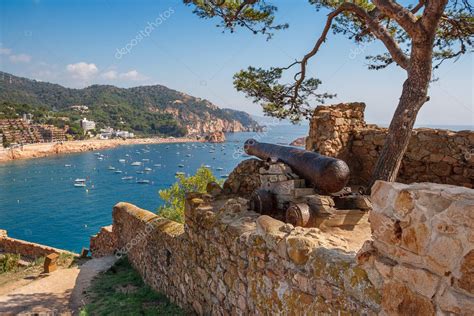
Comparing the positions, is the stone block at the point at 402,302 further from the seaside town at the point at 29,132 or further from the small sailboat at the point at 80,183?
the seaside town at the point at 29,132

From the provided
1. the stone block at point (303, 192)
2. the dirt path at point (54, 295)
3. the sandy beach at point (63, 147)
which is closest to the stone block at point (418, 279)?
the stone block at point (303, 192)

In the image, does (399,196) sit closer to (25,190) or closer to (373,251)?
(373,251)

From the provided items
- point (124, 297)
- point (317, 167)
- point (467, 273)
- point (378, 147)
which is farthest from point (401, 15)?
point (124, 297)

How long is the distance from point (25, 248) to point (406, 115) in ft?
67.6

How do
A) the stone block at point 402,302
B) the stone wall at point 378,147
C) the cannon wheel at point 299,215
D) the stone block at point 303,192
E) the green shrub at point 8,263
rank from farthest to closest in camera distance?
the green shrub at point 8,263
the stone wall at point 378,147
the stone block at point 303,192
the cannon wheel at point 299,215
the stone block at point 402,302

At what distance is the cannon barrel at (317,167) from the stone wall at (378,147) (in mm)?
2296

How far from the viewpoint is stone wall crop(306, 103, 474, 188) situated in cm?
610

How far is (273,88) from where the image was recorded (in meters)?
8.48

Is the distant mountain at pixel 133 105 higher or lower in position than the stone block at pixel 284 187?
higher

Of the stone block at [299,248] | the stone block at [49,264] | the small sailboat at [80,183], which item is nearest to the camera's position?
the stone block at [299,248]

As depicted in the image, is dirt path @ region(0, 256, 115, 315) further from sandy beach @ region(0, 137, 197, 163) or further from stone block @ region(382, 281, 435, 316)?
sandy beach @ region(0, 137, 197, 163)

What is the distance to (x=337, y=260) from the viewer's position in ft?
8.71

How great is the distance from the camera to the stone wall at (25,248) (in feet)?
58.5

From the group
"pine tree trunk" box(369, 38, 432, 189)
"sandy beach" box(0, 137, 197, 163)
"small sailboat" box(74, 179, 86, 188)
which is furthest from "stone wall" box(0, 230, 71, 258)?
"sandy beach" box(0, 137, 197, 163)
